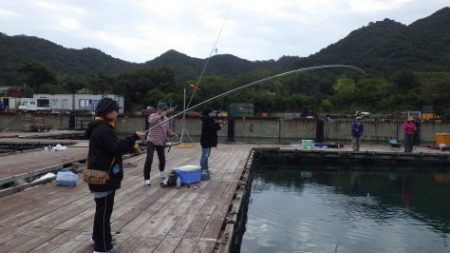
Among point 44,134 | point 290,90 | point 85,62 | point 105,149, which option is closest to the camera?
point 105,149

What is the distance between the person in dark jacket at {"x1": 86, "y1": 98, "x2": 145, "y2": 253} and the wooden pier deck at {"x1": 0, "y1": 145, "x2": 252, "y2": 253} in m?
0.42

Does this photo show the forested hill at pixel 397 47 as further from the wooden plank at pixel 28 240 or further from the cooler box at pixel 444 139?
the wooden plank at pixel 28 240

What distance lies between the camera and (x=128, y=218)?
5.96m

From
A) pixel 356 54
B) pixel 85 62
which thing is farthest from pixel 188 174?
pixel 85 62

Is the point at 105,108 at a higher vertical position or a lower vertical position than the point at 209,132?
higher

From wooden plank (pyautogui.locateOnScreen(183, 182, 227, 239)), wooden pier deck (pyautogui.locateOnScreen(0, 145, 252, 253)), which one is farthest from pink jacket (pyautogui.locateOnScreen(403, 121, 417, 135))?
wooden plank (pyautogui.locateOnScreen(183, 182, 227, 239))

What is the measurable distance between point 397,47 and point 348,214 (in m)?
73.4

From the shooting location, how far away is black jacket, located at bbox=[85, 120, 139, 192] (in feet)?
13.5

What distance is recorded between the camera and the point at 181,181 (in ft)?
28.0

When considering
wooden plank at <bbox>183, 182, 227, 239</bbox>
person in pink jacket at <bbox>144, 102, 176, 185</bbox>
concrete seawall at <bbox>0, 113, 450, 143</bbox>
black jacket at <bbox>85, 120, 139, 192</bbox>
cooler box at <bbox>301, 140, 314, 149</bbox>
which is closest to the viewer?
black jacket at <bbox>85, 120, 139, 192</bbox>

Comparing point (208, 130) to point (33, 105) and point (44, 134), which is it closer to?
point (44, 134)

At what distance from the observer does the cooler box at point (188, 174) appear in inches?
336

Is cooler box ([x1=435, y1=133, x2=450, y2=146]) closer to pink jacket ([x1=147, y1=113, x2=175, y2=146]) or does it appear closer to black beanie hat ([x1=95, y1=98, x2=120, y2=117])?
pink jacket ([x1=147, y1=113, x2=175, y2=146])

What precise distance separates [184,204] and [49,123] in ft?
104
